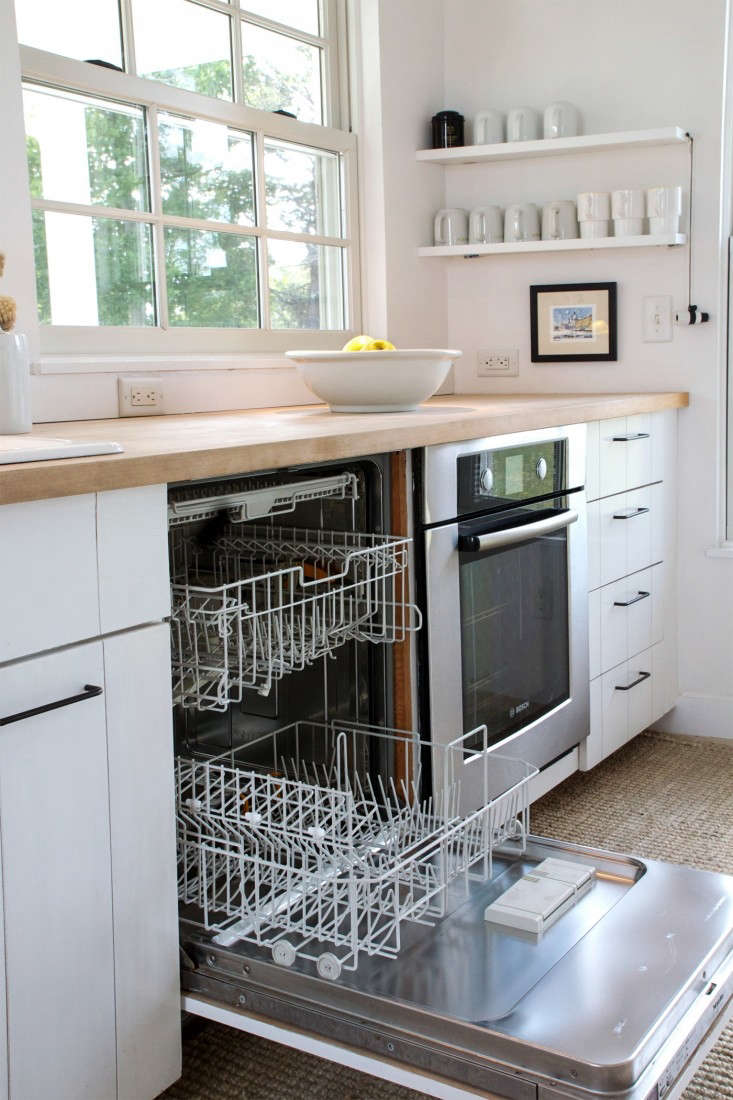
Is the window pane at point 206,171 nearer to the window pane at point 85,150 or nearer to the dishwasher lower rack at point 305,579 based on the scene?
the window pane at point 85,150

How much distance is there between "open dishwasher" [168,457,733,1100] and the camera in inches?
49.4

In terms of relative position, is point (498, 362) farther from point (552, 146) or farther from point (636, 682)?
point (636, 682)

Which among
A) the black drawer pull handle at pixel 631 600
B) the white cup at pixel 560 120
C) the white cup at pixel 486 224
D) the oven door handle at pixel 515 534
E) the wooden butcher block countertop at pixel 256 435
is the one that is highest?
the white cup at pixel 560 120

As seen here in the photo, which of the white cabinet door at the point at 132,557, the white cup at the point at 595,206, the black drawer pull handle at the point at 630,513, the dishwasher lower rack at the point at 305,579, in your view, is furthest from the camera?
the white cup at the point at 595,206

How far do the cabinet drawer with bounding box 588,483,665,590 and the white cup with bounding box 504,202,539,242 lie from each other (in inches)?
30.6

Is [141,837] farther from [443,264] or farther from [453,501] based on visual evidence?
[443,264]

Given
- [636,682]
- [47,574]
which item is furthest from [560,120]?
[47,574]

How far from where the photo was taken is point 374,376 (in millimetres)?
2184

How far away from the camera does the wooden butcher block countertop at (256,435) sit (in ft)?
4.16

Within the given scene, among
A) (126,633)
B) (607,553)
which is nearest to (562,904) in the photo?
(126,633)

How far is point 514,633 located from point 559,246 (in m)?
1.23

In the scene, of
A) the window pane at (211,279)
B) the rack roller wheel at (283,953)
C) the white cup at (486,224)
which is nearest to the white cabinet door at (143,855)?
the rack roller wheel at (283,953)

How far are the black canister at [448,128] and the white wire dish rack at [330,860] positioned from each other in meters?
1.88

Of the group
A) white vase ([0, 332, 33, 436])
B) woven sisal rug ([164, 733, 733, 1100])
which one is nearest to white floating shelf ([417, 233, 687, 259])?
woven sisal rug ([164, 733, 733, 1100])
